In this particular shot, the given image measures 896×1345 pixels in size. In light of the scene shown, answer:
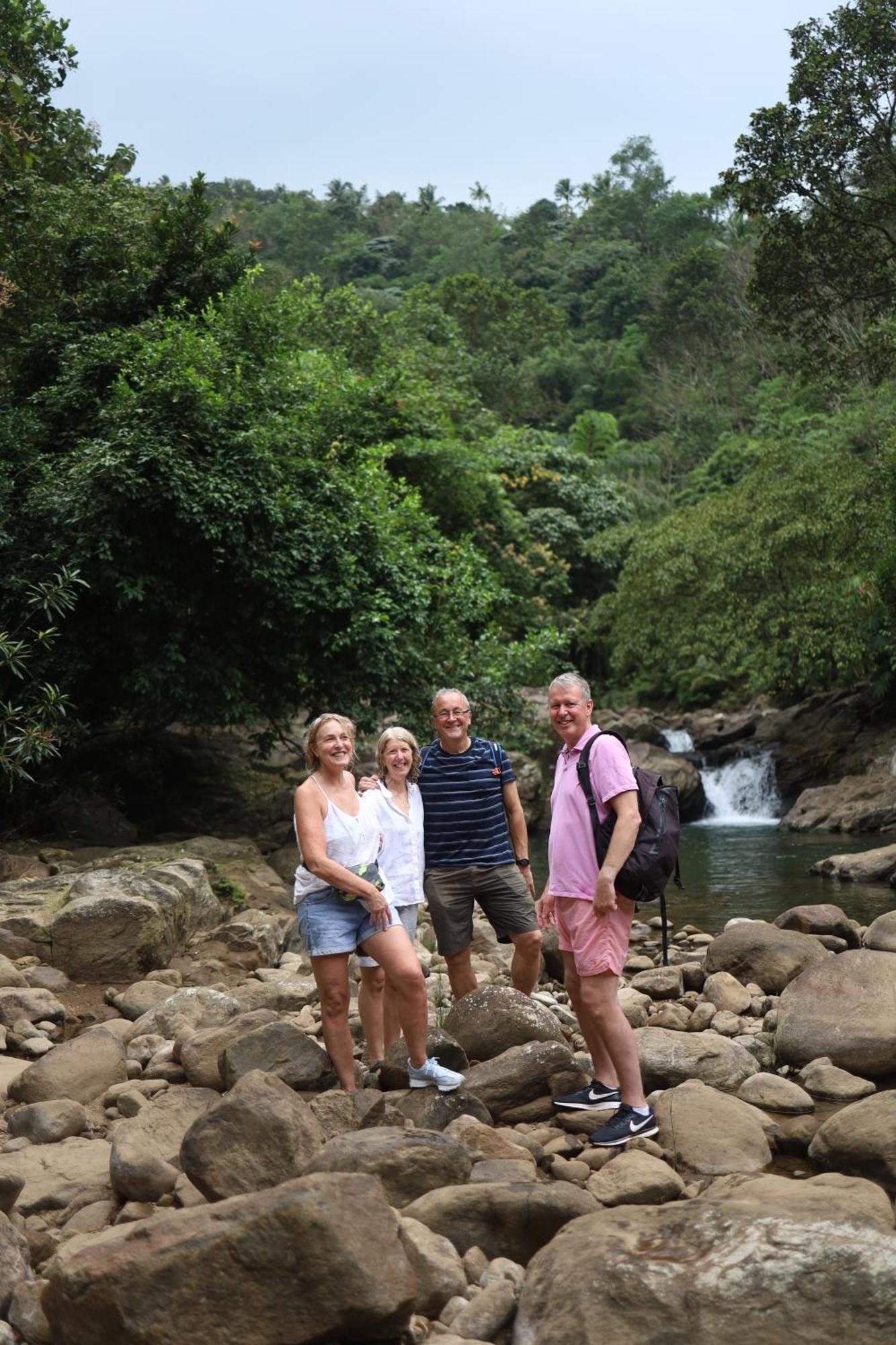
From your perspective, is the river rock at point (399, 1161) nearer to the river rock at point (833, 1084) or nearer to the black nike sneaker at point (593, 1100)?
the black nike sneaker at point (593, 1100)

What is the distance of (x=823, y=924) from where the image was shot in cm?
1038

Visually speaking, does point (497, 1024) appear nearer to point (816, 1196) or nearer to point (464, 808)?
point (464, 808)

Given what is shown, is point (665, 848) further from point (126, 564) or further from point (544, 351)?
point (544, 351)

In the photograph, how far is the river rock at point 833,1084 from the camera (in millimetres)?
6383

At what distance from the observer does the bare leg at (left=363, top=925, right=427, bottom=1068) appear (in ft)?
17.5

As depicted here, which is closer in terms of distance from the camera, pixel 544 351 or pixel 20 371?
pixel 20 371

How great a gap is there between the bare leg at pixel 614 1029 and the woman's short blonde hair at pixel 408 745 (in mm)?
1330

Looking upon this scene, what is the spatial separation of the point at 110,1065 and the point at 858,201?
1666cm

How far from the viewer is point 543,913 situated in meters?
5.89

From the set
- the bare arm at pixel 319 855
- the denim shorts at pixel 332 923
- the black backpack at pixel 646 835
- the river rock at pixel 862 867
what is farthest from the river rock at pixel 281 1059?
the river rock at pixel 862 867

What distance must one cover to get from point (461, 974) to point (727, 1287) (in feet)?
10.4

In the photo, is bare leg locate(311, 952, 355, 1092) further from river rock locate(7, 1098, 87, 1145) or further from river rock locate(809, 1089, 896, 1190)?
river rock locate(809, 1089, 896, 1190)

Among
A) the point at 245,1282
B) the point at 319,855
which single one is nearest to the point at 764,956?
the point at 319,855

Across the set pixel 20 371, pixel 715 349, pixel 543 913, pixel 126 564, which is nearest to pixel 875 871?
pixel 126 564
